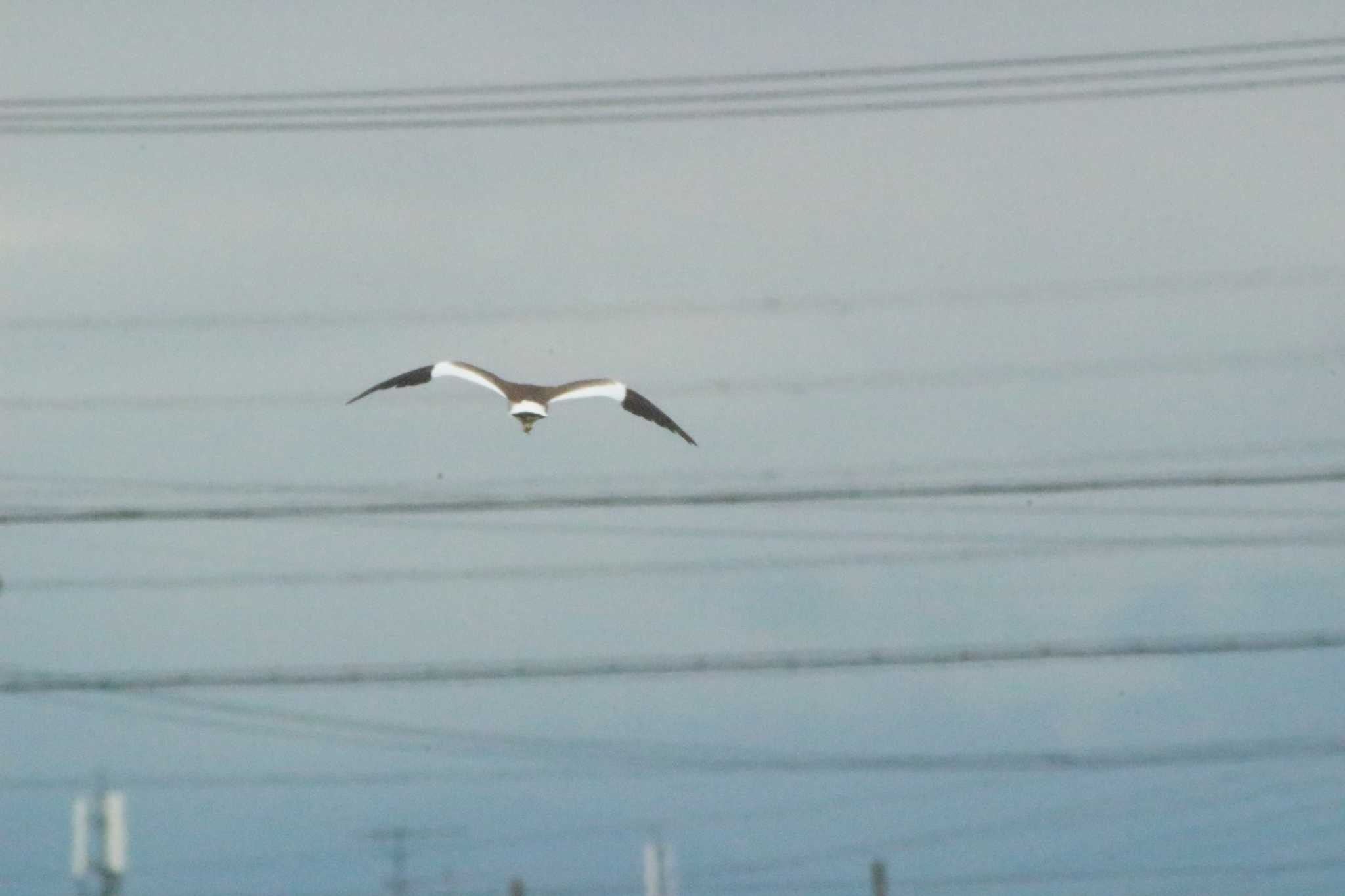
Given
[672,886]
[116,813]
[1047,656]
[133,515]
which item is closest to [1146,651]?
[1047,656]

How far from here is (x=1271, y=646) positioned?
60.0 ft

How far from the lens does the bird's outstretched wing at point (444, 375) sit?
60.5 ft

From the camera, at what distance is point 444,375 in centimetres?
1873

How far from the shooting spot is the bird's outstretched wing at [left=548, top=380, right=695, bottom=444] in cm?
1859

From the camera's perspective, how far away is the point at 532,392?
18.1 metres

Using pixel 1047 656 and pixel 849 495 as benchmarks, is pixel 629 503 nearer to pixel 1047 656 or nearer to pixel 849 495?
pixel 849 495

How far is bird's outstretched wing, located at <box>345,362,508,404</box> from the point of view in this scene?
1845 centimetres

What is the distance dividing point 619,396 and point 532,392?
54.1 inches

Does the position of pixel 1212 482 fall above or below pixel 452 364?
below

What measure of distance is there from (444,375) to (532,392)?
1.01 metres

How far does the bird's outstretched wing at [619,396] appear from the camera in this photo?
18.6 meters

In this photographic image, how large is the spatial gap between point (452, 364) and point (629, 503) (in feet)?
7.31

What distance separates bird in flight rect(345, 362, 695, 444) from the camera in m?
17.9

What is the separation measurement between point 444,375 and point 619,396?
5.04 feet
